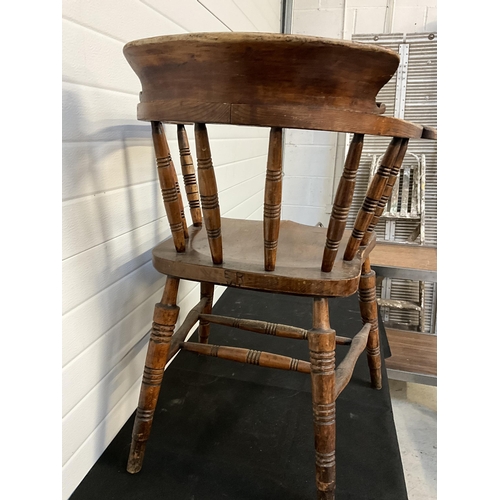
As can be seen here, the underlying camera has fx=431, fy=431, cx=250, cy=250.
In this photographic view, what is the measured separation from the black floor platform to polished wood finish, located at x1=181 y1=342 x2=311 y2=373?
0.62 feet

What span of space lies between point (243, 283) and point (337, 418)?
516 millimetres

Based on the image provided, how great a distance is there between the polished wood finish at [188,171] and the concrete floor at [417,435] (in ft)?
4.88

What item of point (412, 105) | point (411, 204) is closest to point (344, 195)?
point (411, 204)

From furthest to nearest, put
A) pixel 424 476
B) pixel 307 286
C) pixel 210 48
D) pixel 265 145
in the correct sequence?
1. pixel 265 145
2. pixel 424 476
3. pixel 307 286
4. pixel 210 48

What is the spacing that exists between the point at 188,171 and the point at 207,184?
0.38 metres

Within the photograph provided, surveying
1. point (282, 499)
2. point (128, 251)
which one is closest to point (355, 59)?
point (128, 251)

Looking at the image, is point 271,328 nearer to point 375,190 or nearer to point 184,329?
point 184,329

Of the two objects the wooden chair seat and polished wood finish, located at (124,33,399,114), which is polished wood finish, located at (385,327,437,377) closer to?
the wooden chair seat

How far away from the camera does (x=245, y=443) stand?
987 mm

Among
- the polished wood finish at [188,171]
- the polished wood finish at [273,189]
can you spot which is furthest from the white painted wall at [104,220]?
the polished wood finish at [273,189]

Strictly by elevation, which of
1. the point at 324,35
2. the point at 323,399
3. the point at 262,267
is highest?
the point at 324,35

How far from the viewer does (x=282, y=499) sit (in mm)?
850

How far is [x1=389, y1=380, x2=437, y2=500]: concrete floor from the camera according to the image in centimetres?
181
